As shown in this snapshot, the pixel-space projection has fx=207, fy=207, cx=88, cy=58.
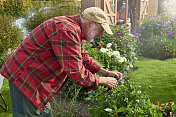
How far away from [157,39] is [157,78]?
8.94 feet

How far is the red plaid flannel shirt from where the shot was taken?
5.18 feet

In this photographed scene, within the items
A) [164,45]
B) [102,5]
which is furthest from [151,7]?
[102,5]

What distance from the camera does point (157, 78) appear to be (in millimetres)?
5176

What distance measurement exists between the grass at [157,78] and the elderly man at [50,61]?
2237 mm

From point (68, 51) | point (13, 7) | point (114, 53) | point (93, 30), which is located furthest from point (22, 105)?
point (13, 7)

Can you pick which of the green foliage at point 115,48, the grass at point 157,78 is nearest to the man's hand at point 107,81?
the grass at point 157,78

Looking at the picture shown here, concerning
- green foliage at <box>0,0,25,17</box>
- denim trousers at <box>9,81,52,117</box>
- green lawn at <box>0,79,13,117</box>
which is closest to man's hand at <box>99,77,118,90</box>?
denim trousers at <box>9,81,52,117</box>

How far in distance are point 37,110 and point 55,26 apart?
0.79m

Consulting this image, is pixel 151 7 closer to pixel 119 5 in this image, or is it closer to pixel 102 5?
pixel 119 5

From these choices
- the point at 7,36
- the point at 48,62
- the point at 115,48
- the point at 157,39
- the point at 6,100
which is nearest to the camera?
the point at 48,62

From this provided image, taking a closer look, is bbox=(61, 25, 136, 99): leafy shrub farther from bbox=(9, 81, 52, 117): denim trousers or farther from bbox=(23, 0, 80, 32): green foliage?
bbox=(23, 0, 80, 32): green foliage

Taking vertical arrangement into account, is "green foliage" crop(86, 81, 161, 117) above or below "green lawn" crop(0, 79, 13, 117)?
above

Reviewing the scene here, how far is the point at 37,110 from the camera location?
6.16ft

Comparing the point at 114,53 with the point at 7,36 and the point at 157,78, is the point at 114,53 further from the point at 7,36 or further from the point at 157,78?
the point at 7,36
